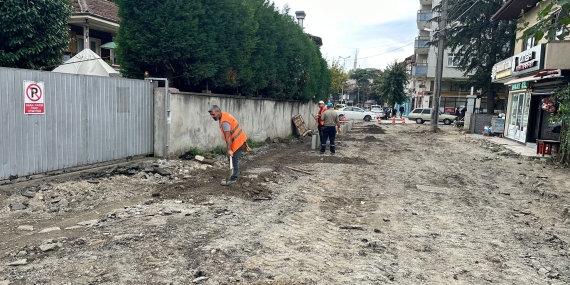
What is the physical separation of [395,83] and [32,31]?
42.7m

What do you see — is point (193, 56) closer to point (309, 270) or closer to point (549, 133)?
point (309, 270)

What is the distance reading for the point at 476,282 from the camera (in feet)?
12.2

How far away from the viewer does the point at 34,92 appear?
6410 mm

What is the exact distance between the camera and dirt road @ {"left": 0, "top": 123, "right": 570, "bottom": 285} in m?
3.79

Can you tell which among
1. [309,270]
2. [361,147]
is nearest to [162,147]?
[309,270]

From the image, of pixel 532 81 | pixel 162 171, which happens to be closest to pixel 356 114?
pixel 532 81

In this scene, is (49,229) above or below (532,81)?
below

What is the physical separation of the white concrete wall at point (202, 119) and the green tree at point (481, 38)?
62.6ft

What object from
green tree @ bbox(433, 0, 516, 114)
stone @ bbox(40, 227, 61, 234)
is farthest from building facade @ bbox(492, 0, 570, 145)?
stone @ bbox(40, 227, 61, 234)

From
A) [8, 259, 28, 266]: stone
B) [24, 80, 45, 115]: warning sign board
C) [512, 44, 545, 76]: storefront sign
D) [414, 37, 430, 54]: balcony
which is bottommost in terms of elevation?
[8, 259, 28, 266]: stone

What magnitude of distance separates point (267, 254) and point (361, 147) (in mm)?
11285

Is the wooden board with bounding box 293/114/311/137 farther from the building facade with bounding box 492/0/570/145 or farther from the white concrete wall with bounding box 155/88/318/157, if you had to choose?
the building facade with bounding box 492/0/570/145

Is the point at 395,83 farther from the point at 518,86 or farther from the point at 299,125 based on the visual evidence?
the point at 299,125

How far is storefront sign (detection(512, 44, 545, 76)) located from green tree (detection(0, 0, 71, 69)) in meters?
14.4
